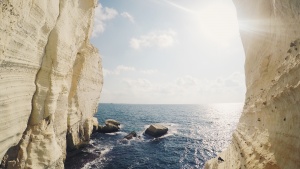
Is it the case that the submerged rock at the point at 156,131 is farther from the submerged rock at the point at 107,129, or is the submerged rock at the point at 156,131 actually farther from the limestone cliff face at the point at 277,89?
the limestone cliff face at the point at 277,89

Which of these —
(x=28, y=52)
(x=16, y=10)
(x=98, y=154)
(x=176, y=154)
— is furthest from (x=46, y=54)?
(x=176, y=154)

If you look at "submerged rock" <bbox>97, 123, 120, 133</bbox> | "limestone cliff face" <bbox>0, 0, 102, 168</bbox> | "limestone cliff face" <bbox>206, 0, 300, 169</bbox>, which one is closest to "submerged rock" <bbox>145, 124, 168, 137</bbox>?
"submerged rock" <bbox>97, 123, 120, 133</bbox>

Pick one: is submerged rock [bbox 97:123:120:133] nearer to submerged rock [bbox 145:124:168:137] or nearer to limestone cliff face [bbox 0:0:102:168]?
submerged rock [bbox 145:124:168:137]

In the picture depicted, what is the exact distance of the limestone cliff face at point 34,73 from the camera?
33.2 feet

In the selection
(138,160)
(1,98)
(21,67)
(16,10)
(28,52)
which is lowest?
(138,160)

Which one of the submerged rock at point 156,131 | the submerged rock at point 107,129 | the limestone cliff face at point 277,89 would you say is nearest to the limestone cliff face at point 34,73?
the limestone cliff face at point 277,89

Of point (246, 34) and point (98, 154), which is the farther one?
point (98, 154)

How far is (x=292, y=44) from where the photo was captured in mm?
7840

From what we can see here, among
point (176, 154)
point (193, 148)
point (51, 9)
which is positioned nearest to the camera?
point (51, 9)

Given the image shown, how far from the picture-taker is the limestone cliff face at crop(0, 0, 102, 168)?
1011 centimetres

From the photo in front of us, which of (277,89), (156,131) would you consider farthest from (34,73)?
(156,131)

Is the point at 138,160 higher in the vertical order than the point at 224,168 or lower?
lower

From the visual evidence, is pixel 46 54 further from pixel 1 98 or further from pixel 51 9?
pixel 1 98

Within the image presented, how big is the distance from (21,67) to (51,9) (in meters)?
4.85
